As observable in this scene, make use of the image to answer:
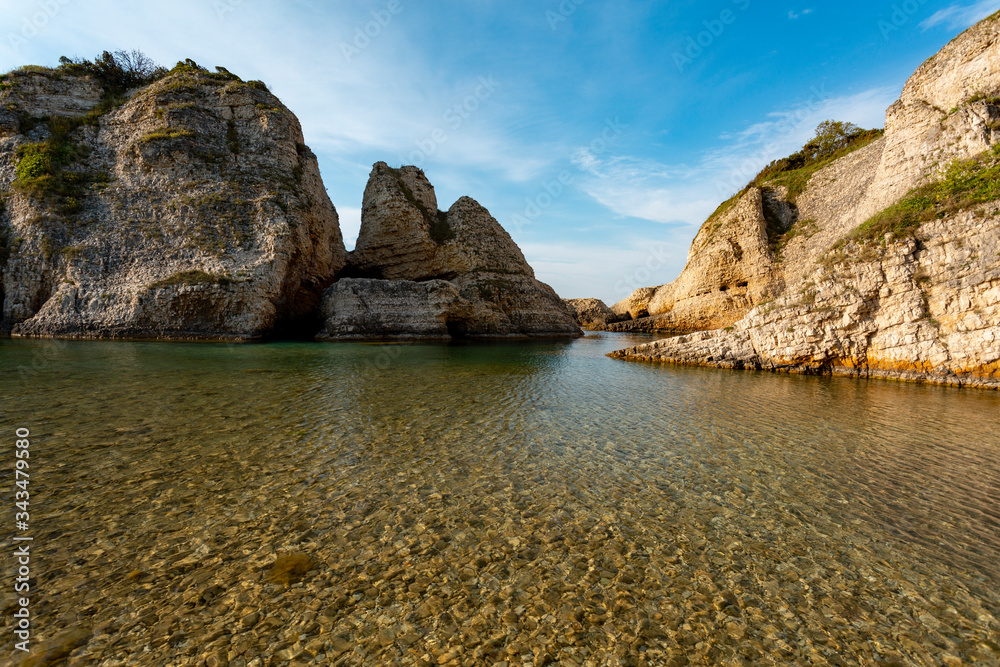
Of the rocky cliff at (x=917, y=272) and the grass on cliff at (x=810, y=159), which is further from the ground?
the grass on cliff at (x=810, y=159)

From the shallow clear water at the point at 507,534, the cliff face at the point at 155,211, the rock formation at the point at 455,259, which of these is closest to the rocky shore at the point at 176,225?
the cliff face at the point at 155,211

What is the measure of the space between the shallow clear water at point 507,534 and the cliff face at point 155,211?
21.9 m

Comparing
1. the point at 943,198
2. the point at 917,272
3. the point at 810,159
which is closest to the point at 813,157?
the point at 810,159

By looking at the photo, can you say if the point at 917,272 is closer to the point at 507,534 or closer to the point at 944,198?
the point at 944,198

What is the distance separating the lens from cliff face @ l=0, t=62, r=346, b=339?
2800 centimetres

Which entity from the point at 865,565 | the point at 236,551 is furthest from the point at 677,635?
the point at 236,551

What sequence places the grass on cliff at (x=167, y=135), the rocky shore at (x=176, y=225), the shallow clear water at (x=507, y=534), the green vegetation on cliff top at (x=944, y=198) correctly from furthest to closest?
the grass on cliff at (x=167, y=135)
the rocky shore at (x=176, y=225)
the green vegetation on cliff top at (x=944, y=198)
the shallow clear water at (x=507, y=534)

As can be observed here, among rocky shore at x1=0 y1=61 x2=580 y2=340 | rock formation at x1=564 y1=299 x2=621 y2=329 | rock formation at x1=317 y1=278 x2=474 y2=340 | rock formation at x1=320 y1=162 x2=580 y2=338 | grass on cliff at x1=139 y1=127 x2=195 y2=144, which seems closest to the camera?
rocky shore at x1=0 y1=61 x2=580 y2=340

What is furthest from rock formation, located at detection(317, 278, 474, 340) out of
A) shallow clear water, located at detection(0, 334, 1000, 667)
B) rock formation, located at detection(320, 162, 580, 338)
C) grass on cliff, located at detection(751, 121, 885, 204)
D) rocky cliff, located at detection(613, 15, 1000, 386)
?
grass on cliff, located at detection(751, 121, 885, 204)

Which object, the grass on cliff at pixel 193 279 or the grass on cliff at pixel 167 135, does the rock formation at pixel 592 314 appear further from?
the grass on cliff at pixel 167 135

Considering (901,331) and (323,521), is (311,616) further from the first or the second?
(901,331)

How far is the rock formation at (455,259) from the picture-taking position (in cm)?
4059

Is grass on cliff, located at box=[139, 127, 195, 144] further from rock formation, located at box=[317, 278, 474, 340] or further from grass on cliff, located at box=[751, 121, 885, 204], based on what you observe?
grass on cliff, located at box=[751, 121, 885, 204]

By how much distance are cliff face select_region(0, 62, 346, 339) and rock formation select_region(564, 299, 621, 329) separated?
46.4 meters
